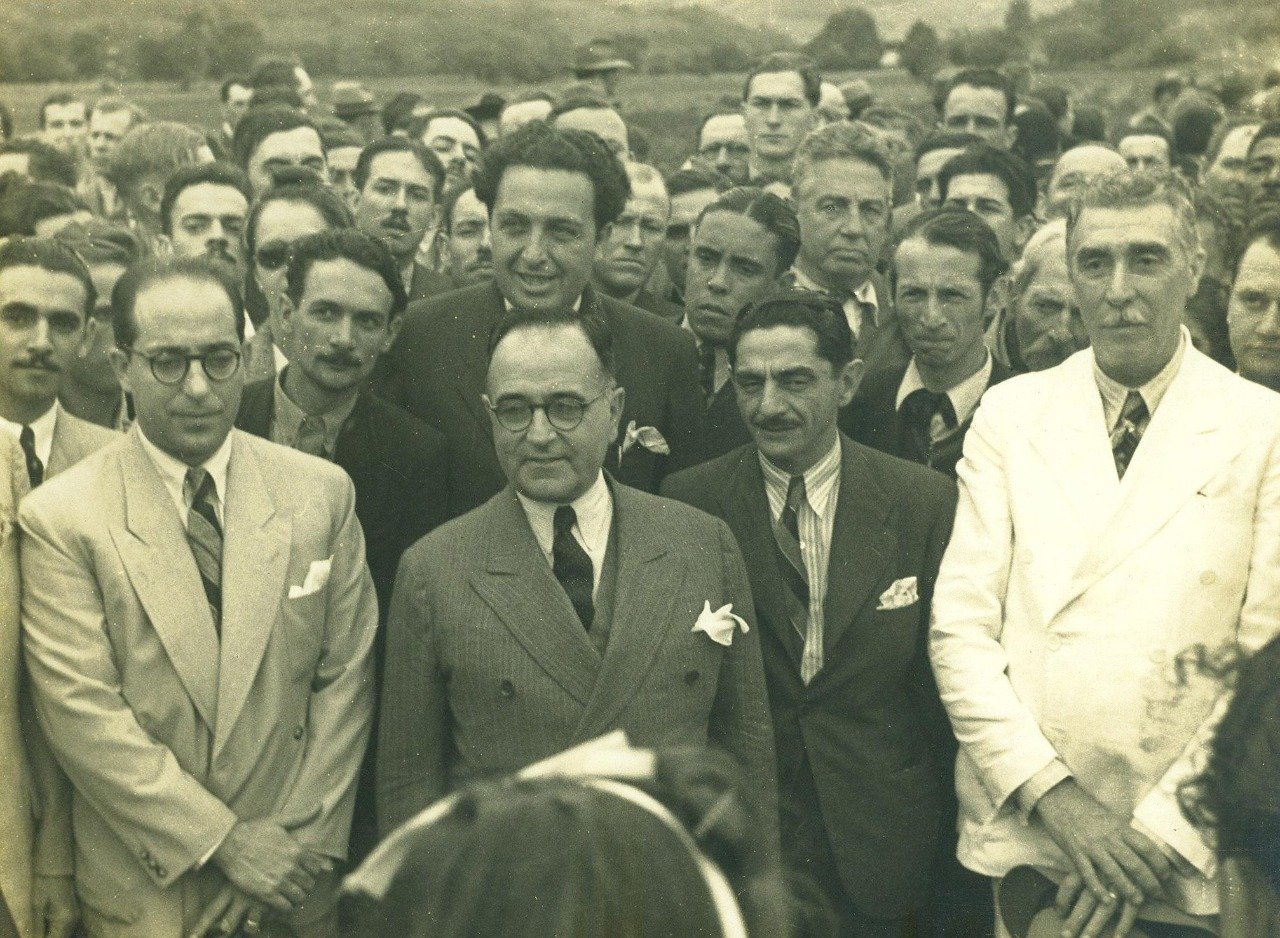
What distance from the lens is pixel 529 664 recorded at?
3.36m

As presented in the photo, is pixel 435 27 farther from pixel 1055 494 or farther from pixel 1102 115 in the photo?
pixel 1102 115

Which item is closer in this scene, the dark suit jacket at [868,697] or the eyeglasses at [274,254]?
the dark suit jacket at [868,697]

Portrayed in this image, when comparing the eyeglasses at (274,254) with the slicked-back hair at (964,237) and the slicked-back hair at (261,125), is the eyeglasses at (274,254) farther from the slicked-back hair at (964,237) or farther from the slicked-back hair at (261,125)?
the slicked-back hair at (964,237)

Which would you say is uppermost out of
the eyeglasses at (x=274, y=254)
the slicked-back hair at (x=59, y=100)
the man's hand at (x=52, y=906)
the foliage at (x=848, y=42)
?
the foliage at (x=848, y=42)

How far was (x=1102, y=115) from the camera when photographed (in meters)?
5.99

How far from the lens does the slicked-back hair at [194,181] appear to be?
5.00 meters

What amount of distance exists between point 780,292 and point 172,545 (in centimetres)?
151

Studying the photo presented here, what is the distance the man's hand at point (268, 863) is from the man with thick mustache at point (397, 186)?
2402 mm

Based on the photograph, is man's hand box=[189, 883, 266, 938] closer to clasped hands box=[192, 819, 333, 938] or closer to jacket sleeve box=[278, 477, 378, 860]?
clasped hands box=[192, 819, 333, 938]

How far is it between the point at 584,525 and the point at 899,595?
2.46 feet

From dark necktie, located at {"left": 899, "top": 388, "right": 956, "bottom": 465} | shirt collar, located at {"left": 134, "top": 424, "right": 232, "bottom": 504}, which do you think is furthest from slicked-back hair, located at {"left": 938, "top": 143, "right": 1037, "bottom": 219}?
shirt collar, located at {"left": 134, "top": 424, "right": 232, "bottom": 504}

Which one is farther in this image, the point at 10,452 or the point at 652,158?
the point at 652,158

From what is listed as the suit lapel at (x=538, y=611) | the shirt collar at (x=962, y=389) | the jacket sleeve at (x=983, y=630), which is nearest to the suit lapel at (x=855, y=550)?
the jacket sleeve at (x=983, y=630)

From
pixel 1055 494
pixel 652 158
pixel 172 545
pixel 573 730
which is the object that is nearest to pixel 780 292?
pixel 1055 494
